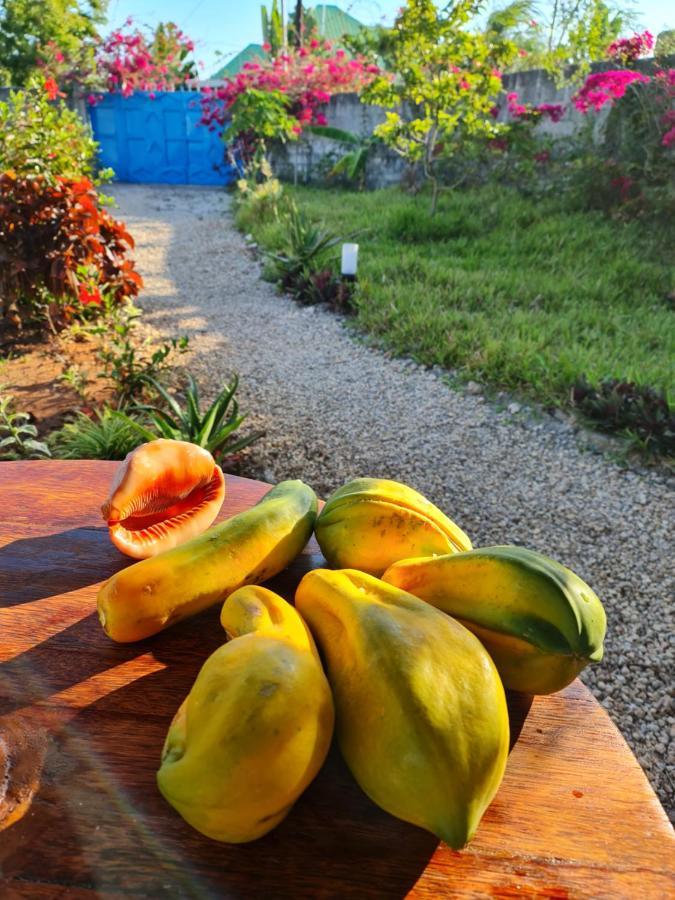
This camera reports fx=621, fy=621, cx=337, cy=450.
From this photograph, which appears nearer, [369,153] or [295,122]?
[369,153]

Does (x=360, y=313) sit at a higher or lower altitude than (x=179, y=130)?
lower

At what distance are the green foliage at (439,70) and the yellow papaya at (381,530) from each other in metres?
7.72

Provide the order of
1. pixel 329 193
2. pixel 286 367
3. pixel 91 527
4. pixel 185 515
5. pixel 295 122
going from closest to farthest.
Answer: pixel 185 515
pixel 91 527
pixel 286 367
pixel 329 193
pixel 295 122

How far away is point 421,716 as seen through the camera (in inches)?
21.1

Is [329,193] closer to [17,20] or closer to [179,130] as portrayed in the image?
[179,130]

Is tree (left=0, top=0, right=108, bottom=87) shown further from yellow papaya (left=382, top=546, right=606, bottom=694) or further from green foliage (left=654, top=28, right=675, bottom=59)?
yellow papaya (left=382, top=546, right=606, bottom=694)

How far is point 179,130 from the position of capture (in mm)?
16109

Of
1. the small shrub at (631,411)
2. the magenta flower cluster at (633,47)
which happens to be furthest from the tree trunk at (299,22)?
the small shrub at (631,411)

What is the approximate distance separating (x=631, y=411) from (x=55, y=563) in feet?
10.6

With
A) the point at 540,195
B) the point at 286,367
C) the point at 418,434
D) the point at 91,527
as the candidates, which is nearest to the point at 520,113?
the point at 540,195

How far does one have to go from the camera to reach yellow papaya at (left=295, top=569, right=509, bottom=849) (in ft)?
1.73

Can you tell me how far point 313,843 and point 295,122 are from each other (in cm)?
1347

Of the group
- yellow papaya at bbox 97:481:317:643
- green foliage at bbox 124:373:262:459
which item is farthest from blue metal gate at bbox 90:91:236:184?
yellow papaya at bbox 97:481:317:643

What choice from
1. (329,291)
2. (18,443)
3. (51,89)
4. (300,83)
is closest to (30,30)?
(300,83)
